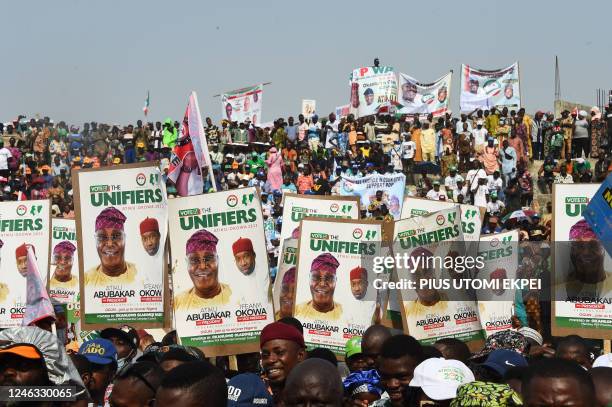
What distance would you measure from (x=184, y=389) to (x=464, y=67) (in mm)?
26519

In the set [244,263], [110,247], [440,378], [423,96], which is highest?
[423,96]

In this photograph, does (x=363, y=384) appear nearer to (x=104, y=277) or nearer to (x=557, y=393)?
(x=557, y=393)

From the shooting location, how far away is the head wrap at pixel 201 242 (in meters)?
9.73

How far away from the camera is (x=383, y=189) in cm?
2359

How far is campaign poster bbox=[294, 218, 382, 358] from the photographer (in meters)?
9.86

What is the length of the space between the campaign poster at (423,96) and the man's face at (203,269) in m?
21.2

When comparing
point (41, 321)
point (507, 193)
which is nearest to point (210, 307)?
point (41, 321)

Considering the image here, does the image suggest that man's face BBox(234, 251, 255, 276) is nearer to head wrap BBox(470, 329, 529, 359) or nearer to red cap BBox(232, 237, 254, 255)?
red cap BBox(232, 237, 254, 255)

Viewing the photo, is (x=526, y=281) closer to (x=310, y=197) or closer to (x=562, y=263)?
(x=562, y=263)

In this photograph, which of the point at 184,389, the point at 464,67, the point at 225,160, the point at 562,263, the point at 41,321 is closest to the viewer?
the point at 184,389

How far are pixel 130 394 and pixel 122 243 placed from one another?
459 centimetres

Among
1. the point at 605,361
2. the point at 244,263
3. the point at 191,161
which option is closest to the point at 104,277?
the point at 244,263

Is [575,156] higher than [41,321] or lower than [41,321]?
higher

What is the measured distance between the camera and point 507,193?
78.9 feet
